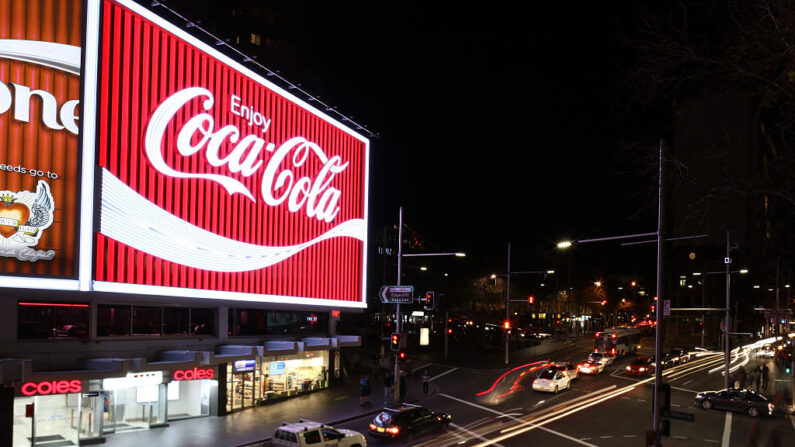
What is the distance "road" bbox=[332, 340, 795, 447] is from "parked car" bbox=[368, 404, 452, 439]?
13.0 inches

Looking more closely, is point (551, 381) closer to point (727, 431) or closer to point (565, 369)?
point (565, 369)

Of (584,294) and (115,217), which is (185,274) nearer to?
(115,217)

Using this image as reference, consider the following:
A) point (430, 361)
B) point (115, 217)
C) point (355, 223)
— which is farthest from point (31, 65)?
point (430, 361)

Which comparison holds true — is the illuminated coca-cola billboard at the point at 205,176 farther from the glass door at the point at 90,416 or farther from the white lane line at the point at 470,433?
the white lane line at the point at 470,433

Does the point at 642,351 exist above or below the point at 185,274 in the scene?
below

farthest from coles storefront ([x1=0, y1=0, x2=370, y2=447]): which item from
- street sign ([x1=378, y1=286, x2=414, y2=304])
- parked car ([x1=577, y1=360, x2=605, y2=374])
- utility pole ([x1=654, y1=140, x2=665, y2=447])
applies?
parked car ([x1=577, y1=360, x2=605, y2=374])

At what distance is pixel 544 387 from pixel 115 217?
90.2 feet

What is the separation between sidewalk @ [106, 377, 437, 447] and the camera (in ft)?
77.8

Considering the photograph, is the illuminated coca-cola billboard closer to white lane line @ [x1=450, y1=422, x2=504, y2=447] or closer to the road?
the road

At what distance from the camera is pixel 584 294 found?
98.6 meters

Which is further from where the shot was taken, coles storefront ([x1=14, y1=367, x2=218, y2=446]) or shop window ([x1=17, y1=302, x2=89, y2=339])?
shop window ([x1=17, y1=302, x2=89, y2=339])

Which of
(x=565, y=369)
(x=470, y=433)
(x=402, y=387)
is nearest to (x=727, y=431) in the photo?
(x=470, y=433)

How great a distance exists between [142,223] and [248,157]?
6.96 meters

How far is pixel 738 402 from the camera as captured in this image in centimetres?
3319
